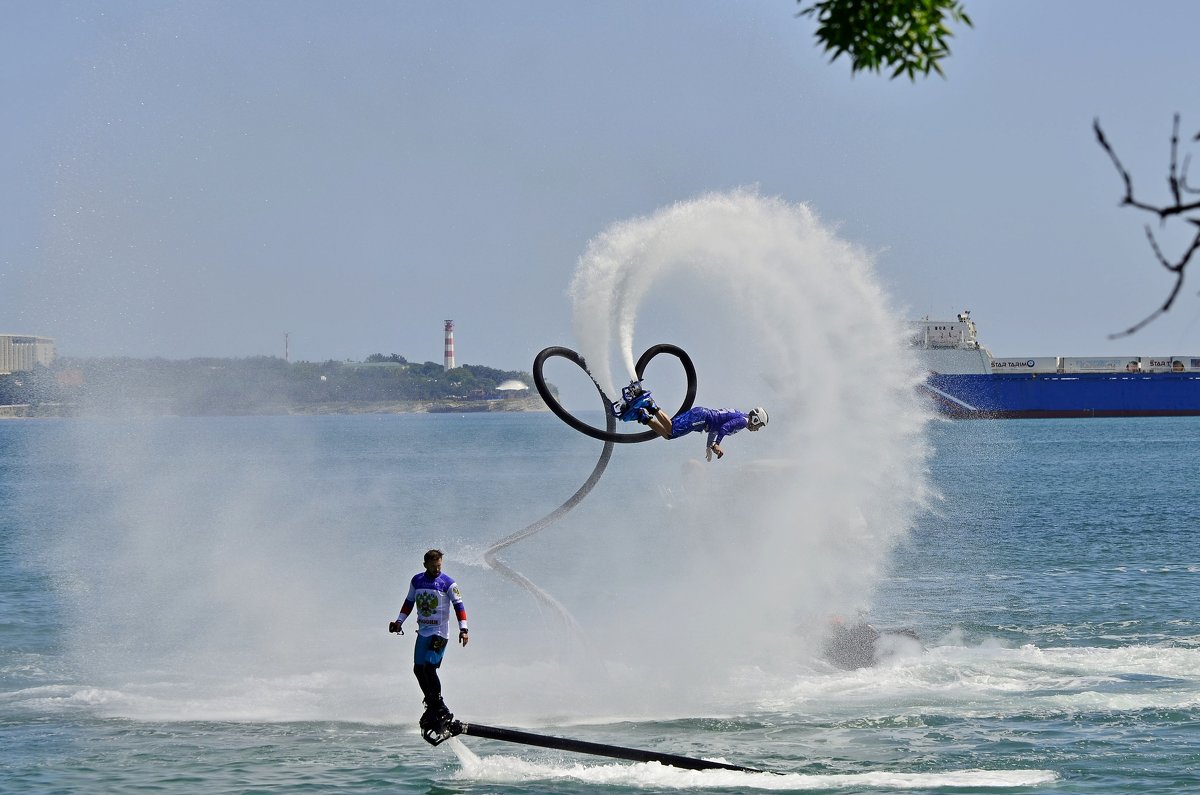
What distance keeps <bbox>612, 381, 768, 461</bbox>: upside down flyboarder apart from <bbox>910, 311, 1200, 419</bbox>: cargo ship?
125509 millimetres

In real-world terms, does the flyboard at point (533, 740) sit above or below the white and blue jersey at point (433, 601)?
below

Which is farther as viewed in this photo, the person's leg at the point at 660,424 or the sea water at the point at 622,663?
the sea water at the point at 622,663

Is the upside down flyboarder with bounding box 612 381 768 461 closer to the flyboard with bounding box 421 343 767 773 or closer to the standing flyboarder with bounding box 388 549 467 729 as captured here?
the flyboard with bounding box 421 343 767 773

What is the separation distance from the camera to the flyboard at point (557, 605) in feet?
55.9

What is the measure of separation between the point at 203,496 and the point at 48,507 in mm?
7604

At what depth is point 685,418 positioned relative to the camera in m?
19.3

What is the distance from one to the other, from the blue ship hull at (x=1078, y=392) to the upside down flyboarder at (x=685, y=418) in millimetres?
125509

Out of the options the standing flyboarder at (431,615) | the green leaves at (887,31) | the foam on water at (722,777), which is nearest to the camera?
the green leaves at (887,31)

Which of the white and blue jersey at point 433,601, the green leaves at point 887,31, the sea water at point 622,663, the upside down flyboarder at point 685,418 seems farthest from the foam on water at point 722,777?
the green leaves at point 887,31

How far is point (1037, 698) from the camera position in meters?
22.6

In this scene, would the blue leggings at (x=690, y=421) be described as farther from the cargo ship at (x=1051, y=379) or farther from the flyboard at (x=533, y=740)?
the cargo ship at (x=1051, y=379)

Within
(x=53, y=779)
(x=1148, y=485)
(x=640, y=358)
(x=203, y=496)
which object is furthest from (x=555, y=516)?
(x=1148, y=485)

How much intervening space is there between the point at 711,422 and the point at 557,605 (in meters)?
5.12

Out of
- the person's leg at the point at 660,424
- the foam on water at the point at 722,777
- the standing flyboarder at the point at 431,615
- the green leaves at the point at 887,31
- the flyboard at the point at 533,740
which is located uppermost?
the green leaves at the point at 887,31
